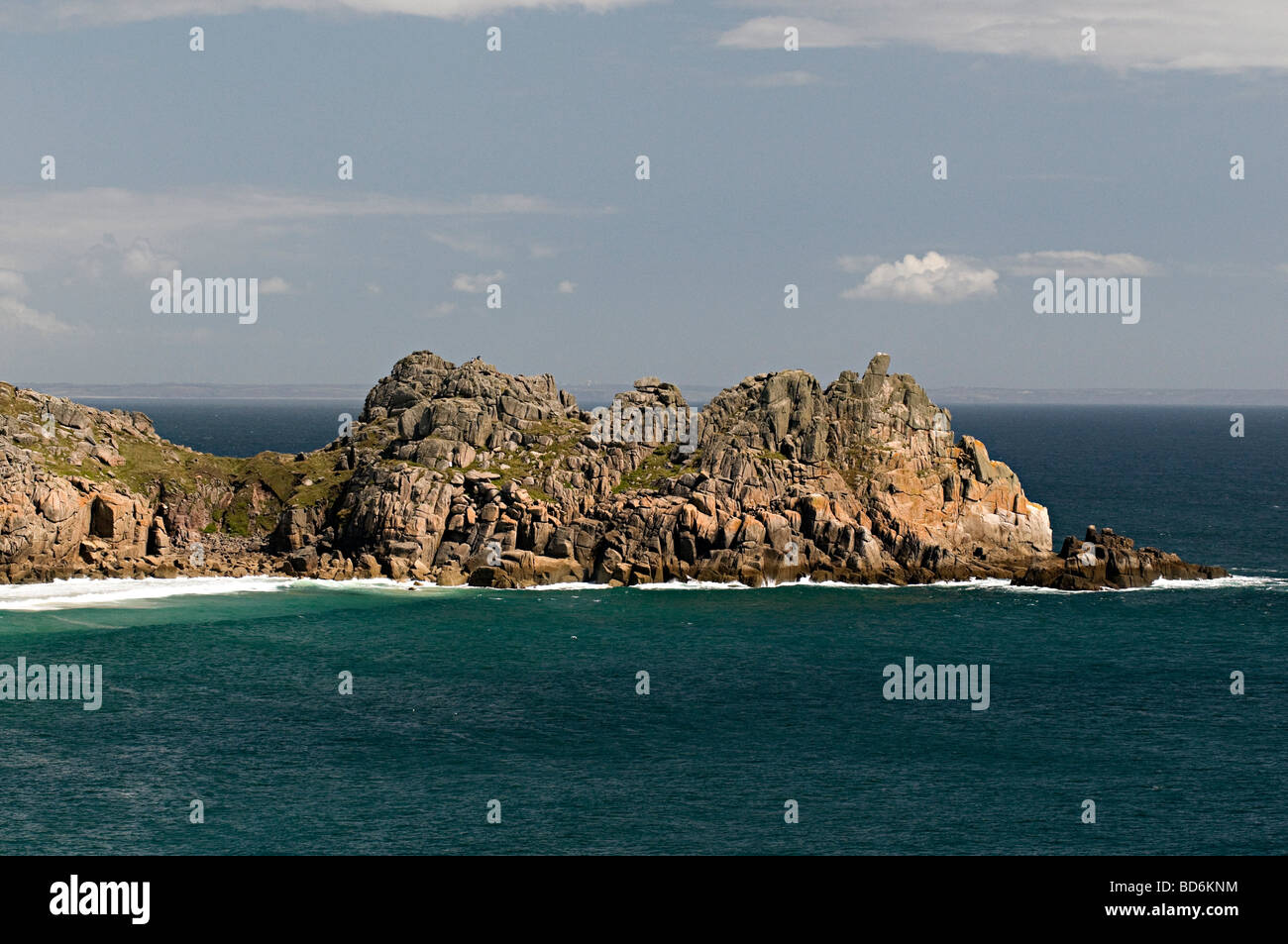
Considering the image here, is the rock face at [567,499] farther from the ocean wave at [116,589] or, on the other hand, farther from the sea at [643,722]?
the sea at [643,722]

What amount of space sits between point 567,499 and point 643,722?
5794cm

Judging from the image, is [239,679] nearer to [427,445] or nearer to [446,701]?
[446,701]

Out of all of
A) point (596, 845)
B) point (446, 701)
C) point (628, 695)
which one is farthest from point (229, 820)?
point (628, 695)

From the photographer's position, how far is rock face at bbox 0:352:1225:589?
5423 inches

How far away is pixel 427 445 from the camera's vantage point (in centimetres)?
14800

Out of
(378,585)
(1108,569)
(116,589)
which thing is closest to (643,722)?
(378,585)

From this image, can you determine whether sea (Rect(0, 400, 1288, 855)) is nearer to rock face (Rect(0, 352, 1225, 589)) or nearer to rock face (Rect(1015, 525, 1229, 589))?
rock face (Rect(1015, 525, 1229, 589))

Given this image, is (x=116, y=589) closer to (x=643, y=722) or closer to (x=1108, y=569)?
(x=643, y=722)

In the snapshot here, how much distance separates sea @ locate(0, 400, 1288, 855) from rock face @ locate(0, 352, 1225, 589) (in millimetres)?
5623

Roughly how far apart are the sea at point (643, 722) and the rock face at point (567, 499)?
221 inches

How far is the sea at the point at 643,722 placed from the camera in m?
68.4

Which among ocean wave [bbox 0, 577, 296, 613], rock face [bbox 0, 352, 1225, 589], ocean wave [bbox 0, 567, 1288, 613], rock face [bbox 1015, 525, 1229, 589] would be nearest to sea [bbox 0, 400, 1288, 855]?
ocean wave [bbox 0, 577, 296, 613]

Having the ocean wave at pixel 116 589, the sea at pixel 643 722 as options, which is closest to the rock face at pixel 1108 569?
the sea at pixel 643 722

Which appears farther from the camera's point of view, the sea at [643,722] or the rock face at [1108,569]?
the rock face at [1108,569]
